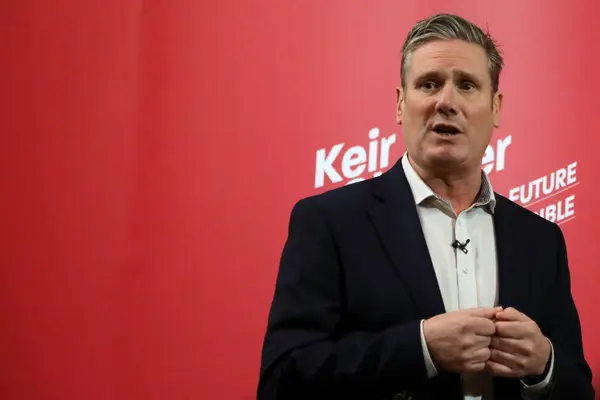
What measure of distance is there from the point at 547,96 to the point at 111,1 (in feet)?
4.62

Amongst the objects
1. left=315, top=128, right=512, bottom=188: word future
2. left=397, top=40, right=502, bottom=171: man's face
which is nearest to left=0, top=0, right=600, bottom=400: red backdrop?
left=315, top=128, right=512, bottom=188: word future

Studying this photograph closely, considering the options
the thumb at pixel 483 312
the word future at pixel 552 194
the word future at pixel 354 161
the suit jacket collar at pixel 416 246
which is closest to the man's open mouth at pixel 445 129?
the suit jacket collar at pixel 416 246

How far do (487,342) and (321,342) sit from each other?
0.26 meters

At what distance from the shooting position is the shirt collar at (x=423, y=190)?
4.57 ft

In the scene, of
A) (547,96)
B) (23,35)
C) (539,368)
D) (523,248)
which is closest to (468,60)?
(523,248)

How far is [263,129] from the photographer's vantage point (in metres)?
2.22

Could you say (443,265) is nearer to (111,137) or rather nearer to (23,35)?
(111,137)

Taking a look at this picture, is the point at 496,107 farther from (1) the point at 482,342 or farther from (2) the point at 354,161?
(2) the point at 354,161

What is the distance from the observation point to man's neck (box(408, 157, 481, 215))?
1446mm

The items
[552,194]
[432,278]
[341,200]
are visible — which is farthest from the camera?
[552,194]

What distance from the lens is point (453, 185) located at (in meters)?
1.46

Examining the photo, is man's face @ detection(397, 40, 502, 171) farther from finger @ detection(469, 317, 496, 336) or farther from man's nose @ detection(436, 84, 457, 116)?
finger @ detection(469, 317, 496, 336)

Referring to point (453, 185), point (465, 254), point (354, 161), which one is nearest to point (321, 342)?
point (465, 254)

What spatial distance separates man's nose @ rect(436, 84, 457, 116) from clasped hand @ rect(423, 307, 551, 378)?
42cm
